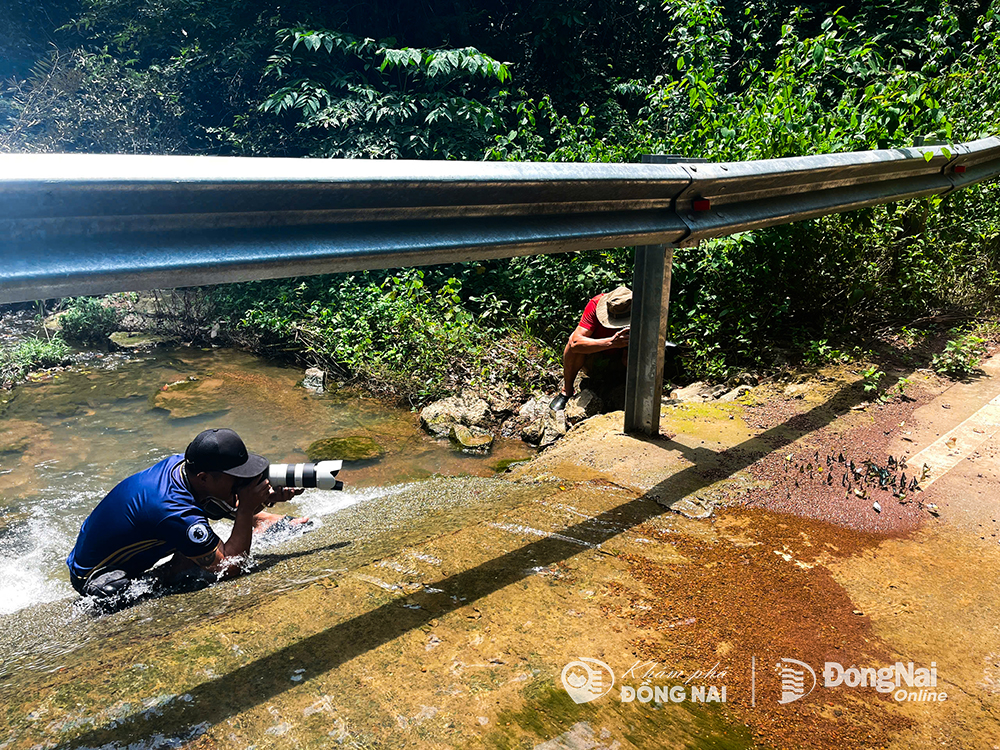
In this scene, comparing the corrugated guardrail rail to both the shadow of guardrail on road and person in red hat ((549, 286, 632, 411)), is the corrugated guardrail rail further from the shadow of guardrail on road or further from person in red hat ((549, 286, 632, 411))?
person in red hat ((549, 286, 632, 411))

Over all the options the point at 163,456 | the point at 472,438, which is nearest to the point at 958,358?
the point at 472,438

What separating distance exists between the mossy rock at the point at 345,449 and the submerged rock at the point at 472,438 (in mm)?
600

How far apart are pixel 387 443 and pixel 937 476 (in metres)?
3.94

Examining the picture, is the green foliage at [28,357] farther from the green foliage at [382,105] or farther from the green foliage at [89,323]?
the green foliage at [382,105]

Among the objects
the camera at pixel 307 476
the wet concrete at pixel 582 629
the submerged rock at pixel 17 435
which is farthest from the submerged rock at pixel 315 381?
the wet concrete at pixel 582 629

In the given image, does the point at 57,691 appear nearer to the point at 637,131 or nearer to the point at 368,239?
the point at 368,239

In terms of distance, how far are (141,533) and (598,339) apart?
3.64 m

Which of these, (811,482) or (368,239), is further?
(811,482)

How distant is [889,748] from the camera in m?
1.55

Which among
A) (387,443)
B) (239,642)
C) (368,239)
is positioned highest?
(368,239)

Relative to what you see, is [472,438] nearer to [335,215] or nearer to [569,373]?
[569,373]

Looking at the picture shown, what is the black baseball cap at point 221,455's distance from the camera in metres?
3.15

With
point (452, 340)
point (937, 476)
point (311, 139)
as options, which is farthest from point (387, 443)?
point (311, 139)

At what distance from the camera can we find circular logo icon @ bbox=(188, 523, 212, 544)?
3039mm
